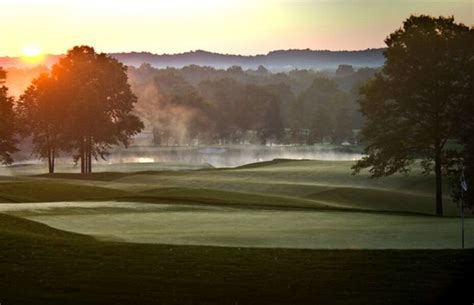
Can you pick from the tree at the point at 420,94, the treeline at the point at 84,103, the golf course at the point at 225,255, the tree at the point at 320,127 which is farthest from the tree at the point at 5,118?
the tree at the point at 320,127

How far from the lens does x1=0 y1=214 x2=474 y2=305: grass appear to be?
69.1ft

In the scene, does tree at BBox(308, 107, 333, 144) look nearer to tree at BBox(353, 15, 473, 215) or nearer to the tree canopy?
the tree canopy

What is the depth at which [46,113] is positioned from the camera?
9300 centimetres

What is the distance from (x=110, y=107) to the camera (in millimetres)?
90000

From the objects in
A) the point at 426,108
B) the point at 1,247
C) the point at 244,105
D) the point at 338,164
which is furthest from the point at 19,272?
the point at 244,105

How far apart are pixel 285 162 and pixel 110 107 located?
20688mm

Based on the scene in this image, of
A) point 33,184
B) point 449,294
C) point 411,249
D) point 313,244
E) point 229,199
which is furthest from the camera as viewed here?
point 33,184

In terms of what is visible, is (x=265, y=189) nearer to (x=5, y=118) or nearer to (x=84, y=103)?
(x=5, y=118)

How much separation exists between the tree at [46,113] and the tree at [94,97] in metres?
1.25

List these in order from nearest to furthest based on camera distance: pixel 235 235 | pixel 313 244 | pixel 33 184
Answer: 1. pixel 313 244
2. pixel 235 235
3. pixel 33 184

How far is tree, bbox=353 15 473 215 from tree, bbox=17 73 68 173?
44077 millimetres

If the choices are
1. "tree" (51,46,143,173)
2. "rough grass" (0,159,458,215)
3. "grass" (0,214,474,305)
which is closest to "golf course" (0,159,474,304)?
"grass" (0,214,474,305)

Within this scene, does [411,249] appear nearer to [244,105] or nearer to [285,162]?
[285,162]

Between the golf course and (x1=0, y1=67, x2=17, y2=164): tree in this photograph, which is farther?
(x1=0, y1=67, x2=17, y2=164): tree
